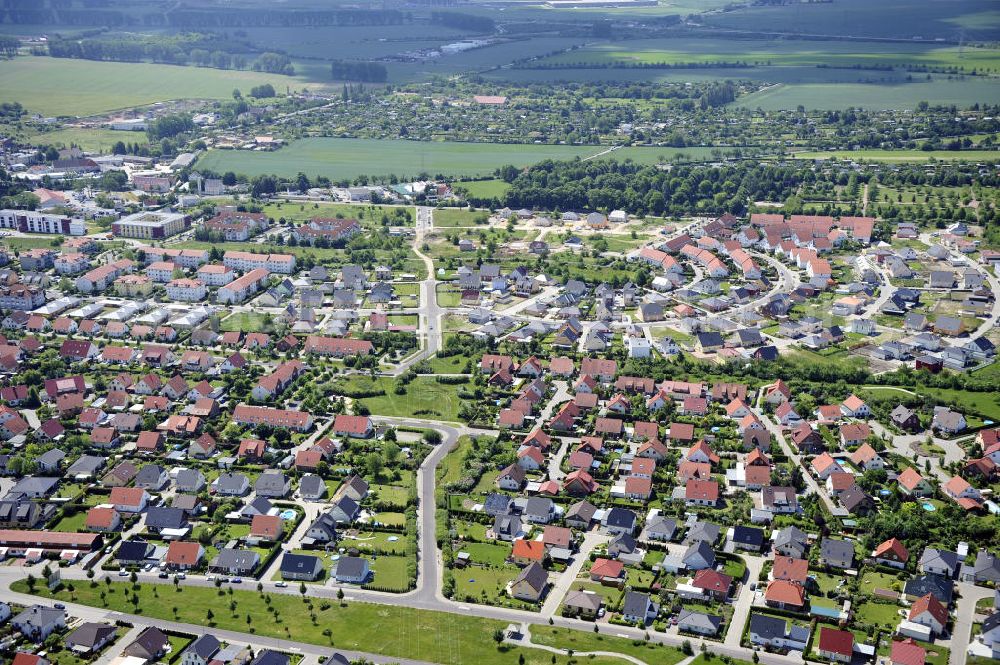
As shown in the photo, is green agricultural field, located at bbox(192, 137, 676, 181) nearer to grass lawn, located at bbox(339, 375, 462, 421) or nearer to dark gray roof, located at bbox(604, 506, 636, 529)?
grass lawn, located at bbox(339, 375, 462, 421)

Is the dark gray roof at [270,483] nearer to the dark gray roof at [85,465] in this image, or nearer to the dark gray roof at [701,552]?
the dark gray roof at [85,465]

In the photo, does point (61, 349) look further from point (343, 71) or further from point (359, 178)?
point (343, 71)

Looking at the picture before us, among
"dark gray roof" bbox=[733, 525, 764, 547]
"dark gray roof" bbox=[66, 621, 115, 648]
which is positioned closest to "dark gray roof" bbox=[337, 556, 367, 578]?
"dark gray roof" bbox=[66, 621, 115, 648]

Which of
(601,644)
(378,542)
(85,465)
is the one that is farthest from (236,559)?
(601,644)

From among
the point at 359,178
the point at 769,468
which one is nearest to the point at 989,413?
the point at 769,468

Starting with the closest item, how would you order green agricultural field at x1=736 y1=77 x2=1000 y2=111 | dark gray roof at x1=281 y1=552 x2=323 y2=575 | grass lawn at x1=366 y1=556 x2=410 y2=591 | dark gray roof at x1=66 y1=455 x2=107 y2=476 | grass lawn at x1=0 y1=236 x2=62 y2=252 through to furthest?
grass lawn at x1=366 y1=556 x2=410 y2=591, dark gray roof at x1=281 y1=552 x2=323 y2=575, dark gray roof at x1=66 y1=455 x2=107 y2=476, grass lawn at x1=0 y1=236 x2=62 y2=252, green agricultural field at x1=736 y1=77 x2=1000 y2=111
